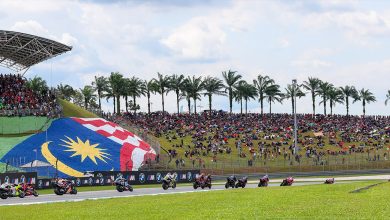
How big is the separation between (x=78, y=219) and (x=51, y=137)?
166 feet

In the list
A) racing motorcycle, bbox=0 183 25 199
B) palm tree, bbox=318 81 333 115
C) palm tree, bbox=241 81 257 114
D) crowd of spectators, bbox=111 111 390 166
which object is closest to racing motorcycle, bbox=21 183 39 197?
racing motorcycle, bbox=0 183 25 199

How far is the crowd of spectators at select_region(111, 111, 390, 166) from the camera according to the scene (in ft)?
288

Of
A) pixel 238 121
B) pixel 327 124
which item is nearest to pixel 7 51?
pixel 238 121

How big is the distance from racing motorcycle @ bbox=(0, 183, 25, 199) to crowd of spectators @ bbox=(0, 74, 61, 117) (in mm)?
33429

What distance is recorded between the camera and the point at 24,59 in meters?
89.6

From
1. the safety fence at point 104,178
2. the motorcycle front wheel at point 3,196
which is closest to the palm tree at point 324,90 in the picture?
the safety fence at point 104,178

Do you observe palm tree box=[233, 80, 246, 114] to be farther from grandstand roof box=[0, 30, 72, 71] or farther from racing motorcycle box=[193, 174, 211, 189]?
racing motorcycle box=[193, 174, 211, 189]

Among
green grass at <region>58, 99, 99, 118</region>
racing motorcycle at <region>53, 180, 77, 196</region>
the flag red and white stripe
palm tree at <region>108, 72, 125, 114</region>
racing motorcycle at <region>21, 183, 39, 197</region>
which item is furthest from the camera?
palm tree at <region>108, 72, 125, 114</region>

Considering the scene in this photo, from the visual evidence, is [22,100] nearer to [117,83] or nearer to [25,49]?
[25,49]

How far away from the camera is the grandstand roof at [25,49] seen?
8093 centimetres

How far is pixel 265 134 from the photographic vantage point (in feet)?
333

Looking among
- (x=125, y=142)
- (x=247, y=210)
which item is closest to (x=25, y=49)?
(x=125, y=142)

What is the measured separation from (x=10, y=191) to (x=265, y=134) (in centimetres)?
6141

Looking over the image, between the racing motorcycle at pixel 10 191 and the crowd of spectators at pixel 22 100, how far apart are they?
1316 inches
